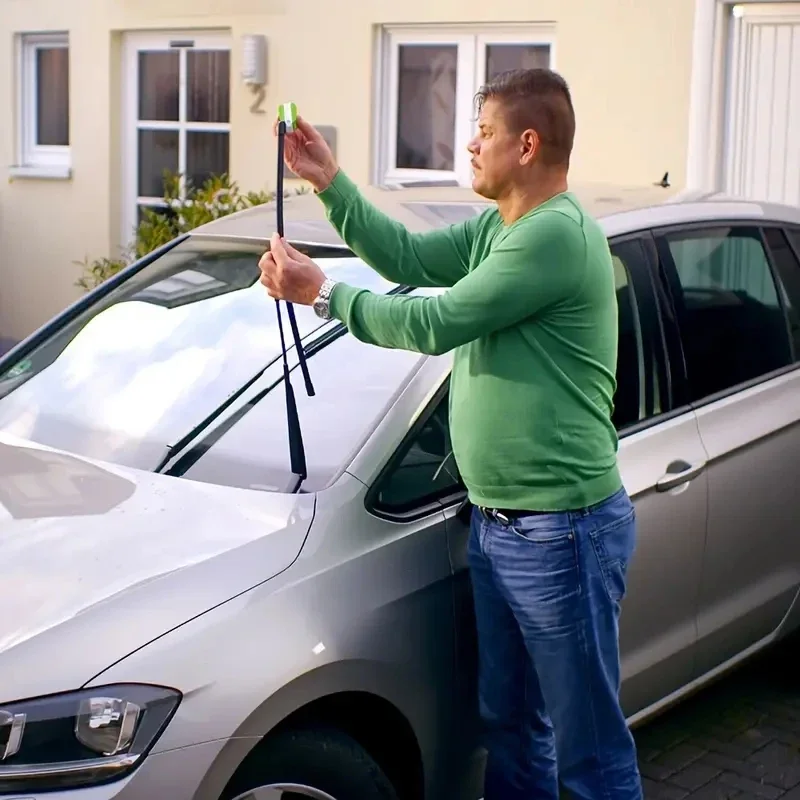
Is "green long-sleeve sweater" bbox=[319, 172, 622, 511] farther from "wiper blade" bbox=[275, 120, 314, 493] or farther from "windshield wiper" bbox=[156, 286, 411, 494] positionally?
"windshield wiper" bbox=[156, 286, 411, 494]

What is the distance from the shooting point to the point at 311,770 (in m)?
2.63

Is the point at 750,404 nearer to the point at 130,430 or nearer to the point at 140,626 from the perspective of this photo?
the point at 130,430

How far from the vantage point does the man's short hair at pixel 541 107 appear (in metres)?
2.78

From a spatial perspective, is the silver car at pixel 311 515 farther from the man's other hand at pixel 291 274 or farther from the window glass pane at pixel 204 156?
the window glass pane at pixel 204 156

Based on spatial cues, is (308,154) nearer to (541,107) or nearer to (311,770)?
(541,107)

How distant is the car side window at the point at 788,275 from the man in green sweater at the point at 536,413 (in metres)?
1.57

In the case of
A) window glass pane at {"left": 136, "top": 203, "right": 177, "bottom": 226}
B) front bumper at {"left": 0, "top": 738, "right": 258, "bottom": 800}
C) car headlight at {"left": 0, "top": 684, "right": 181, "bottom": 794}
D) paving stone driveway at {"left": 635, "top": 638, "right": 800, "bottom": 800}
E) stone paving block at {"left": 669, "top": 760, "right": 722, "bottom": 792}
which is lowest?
stone paving block at {"left": 669, "top": 760, "right": 722, "bottom": 792}

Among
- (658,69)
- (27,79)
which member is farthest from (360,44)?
(27,79)

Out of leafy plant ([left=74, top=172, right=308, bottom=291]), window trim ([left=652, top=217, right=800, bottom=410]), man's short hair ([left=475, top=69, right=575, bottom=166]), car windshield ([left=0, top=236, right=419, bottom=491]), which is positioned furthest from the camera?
leafy plant ([left=74, top=172, right=308, bottom=291])

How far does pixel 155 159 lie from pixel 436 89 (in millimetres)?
2351

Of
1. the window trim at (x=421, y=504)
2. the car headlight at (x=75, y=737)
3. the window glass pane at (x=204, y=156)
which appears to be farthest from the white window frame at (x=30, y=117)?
the car headlight at (x=75, y=737)

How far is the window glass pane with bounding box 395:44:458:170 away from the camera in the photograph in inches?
317

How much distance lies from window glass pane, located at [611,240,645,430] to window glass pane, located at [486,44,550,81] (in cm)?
427

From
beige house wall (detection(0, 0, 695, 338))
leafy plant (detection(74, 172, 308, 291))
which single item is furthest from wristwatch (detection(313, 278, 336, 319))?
beige house wall (detection(0, 0, 695, 338))
